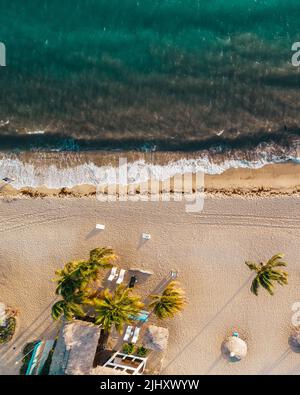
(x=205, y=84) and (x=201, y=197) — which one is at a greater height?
(x=205, y=84)

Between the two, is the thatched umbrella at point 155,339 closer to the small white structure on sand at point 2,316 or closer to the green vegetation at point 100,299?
the green vegetation at point 100,299

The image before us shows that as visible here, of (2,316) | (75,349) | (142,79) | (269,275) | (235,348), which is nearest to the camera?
(75,349)

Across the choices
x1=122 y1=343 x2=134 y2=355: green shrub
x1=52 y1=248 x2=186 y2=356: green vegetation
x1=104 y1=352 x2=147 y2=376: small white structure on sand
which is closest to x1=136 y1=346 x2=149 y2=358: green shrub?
x1=104 y1=352 x2=147 y2=376: small white structure on sand

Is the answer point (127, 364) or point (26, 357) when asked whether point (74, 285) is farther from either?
point (26, 357)

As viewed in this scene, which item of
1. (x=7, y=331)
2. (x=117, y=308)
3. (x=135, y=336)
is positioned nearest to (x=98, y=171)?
(x=117, y=308)
